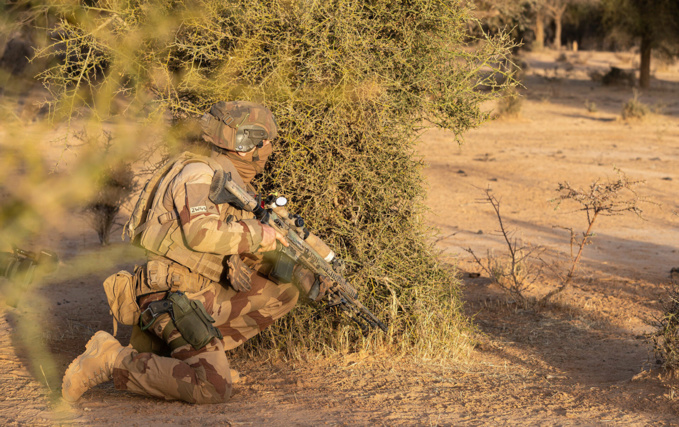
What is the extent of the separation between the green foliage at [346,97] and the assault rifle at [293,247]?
1.14 feet

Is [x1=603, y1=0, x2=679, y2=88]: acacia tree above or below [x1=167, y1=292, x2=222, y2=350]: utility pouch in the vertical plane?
above

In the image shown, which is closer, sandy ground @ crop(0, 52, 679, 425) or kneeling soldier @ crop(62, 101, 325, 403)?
sandy ground @ crop(0, 52, 679, 425)

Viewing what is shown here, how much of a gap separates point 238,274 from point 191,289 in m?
0.27

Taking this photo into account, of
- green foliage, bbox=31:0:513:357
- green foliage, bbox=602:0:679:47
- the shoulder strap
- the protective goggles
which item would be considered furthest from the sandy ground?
green foliage, bbox=602:0:679:47

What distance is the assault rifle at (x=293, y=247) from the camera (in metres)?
3.94

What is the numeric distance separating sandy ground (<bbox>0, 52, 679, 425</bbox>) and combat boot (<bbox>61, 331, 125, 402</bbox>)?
9 cm

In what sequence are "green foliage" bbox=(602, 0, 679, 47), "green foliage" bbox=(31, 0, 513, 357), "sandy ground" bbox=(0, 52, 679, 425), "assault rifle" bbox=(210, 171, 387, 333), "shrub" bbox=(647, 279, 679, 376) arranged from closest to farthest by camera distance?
"sandy ground" bbox=(0, 52, 679, 425), "assault rifle" bbox=(210, 171, 387, 333), "shrub" bbox=(647, 279, 679, 376), "green foliage" bbox=(31, 0, 513, 357), "green foliage" bbox=(602, 0, 679, 47)

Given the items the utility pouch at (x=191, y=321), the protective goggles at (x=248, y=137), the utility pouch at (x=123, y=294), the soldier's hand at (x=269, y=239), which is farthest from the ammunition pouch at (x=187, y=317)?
the protective goggles at (x=248, y=137)

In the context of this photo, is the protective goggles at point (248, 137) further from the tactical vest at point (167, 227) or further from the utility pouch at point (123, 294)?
the utility pouch at point (123, 294)

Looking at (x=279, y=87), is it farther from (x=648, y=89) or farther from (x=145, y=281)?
(x=648, y=89)

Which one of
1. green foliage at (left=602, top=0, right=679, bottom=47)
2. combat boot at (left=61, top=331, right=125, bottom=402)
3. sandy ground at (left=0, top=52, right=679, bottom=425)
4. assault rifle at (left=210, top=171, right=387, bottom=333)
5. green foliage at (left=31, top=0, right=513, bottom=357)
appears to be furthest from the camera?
green foliage at (left=602, top=0, right=679, bottom=47)

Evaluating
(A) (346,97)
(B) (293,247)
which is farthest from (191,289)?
(A) (346,97)

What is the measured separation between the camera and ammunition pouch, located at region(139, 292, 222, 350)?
3.82 meters

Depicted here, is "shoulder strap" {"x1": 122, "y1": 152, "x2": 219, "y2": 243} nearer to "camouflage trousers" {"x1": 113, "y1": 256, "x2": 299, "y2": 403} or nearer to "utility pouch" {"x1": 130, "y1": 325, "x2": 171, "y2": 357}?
"camouflage trousers" {"x1": 113, "y1": 256, "x2": 299, "y2": 403}
